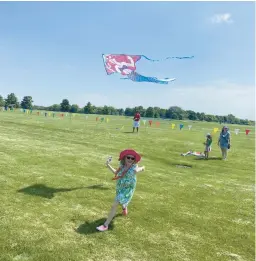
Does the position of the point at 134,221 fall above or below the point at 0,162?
below

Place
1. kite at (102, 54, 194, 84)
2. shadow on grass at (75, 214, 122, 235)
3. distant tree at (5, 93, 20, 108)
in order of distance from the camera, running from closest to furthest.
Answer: shadow on grass at (75, 214, 122, 235)
kite at (102, 54, 194, 84)
distant tree at (5, 93, 20, 108)

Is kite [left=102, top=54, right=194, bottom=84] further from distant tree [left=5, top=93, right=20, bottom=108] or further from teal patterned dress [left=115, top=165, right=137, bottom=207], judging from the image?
distant tree [left=5, top=93, right=20, bottom=108]

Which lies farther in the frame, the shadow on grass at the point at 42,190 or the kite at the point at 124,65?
the kite at the point at 124,65

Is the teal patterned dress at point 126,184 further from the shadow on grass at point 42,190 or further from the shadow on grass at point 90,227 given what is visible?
the shadow on grass at point 42,190

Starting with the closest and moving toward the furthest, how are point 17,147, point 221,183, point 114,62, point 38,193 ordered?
point 38,193, point 114,62, point 221,183, point 17,147

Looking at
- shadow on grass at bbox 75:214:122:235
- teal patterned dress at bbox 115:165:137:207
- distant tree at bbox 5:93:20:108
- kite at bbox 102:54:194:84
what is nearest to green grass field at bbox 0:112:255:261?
shadow on grass at bbox 75:214:122:235

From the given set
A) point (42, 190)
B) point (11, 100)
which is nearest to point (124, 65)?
point (42, 190)

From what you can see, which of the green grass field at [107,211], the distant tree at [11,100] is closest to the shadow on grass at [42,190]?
the green grass field at [107,211]

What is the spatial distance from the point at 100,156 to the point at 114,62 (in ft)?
24.1

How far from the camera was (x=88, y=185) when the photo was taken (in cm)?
1278

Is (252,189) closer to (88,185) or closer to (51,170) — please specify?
(88,185)

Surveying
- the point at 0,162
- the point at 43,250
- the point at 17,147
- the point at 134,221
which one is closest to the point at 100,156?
the point at 17,147

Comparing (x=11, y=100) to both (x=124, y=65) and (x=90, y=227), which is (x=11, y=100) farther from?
(x=90, y=227)

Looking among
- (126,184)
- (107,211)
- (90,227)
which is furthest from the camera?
(107,211)
